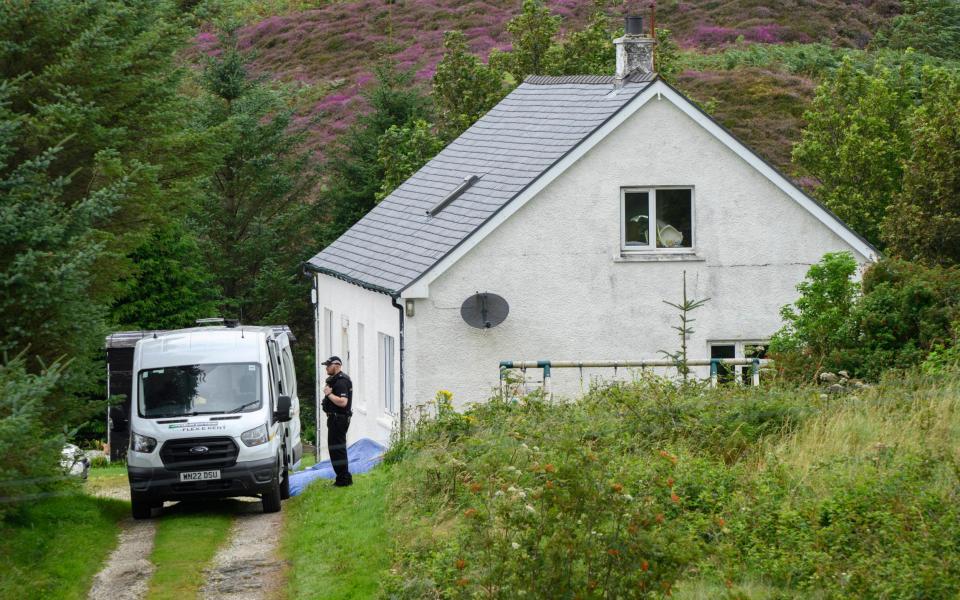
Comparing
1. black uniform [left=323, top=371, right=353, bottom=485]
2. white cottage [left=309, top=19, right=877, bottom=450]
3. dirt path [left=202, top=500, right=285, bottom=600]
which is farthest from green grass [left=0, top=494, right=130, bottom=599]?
white cottage [left=309, top=19, right=877, bottom=450]

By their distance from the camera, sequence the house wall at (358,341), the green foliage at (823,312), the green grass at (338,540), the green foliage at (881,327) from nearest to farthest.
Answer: the green grass at (338,540) → the green foliage at (881,327) → the green foliage at (823,312) → the house wall at (358,341)

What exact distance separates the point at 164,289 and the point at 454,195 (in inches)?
696

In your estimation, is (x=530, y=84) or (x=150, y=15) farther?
(x=530, y=84)

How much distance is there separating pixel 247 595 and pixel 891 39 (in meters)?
63.3

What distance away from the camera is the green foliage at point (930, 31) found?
213 ft

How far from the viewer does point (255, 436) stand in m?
16.4

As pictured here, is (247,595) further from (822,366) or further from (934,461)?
(822,366)

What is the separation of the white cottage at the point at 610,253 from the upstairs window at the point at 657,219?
0.03 meters

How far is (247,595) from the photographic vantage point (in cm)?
1187

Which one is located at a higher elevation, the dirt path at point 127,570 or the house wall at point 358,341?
the house wall at point 358,341

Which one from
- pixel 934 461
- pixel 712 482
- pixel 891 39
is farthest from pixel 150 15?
pixel 891 39

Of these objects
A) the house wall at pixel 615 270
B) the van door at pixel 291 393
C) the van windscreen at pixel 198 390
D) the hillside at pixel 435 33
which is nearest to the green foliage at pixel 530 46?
the house wall at pixel 615 270

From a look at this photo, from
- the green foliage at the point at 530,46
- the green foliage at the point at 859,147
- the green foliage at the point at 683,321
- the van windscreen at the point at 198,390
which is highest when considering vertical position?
the green foliage at the point at 530,46

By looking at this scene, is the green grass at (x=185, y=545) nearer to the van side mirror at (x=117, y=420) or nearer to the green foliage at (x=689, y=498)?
the van side mirror at (x=117, y=420)
